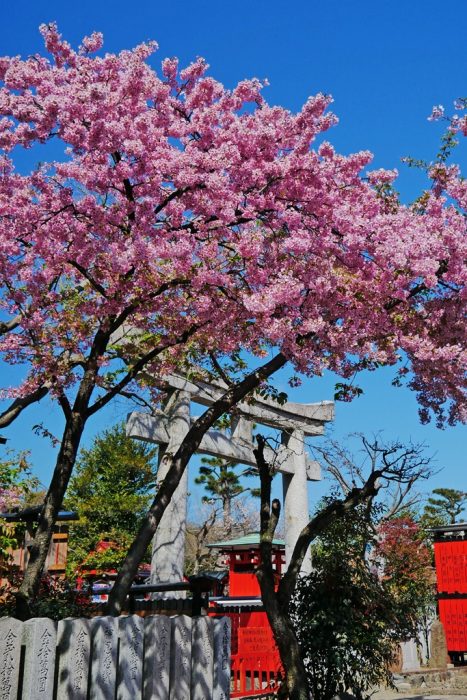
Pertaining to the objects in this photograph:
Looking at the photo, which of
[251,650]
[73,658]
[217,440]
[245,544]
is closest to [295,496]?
[217,440]

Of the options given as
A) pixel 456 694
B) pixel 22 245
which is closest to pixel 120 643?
pixel 22 245

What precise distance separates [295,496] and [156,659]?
12.0 meters

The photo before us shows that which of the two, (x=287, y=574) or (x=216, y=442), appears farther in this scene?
(x=216, y=442)

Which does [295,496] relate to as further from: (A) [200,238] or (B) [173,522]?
(A) [200,238]

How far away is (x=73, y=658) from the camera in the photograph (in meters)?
4.96

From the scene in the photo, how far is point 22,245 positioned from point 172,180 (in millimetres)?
1887

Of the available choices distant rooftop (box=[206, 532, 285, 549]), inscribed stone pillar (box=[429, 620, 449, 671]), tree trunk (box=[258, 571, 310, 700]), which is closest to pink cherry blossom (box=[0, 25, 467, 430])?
tree trunk (box=[258, 571, 310, 700])

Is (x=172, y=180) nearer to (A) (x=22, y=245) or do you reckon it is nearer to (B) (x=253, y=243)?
(B) (x=253, y=243)

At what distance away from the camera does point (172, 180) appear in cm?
702

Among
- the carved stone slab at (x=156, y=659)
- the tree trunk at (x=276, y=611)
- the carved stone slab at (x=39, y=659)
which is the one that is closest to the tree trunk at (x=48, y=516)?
the carved stone slab at (x=156, y=659)

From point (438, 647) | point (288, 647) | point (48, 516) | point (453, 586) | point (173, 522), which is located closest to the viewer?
point (48, 516)

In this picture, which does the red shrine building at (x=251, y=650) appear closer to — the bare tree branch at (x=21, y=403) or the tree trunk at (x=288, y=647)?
the tree trunk at (x=288, y=647)

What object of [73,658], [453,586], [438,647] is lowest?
[438,647]

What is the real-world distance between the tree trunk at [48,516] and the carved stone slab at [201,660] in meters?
1.68
